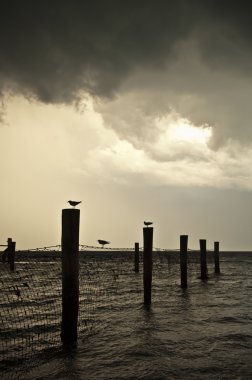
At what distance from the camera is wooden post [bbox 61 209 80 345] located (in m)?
7.76

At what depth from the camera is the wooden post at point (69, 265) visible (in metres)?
7.76

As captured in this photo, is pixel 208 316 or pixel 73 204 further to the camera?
pixel 208 316

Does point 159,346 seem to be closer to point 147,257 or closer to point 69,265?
point 69,265

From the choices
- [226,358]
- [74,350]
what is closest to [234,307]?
[226,358]

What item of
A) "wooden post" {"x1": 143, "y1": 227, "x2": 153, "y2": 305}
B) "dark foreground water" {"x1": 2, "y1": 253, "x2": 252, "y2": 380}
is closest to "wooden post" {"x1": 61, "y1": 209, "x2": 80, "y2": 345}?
"dark foreground water" {"x1": 2, "y1": 253, "x2": 252, "y2": 380}

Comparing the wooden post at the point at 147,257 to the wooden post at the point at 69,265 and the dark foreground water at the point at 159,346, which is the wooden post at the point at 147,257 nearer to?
the dark foreground water at the point at 159,346

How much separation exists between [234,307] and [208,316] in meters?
2.07

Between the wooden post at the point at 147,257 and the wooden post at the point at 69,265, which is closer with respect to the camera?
the wooden post at the point at 69,265

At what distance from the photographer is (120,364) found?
6891 millimetres

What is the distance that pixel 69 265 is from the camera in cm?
781

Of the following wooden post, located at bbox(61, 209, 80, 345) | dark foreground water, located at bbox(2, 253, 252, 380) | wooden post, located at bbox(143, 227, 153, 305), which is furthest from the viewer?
wooden post, located at bbox(143, 227, 153, 305)

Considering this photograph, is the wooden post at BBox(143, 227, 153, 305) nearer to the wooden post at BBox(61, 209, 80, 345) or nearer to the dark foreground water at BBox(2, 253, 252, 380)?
the dark foreground water at BBox(2, 253, 252, 380)

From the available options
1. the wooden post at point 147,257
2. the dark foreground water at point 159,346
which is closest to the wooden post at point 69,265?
the dark foreground water at point 159,346

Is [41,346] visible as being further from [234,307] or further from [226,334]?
[234,307]
